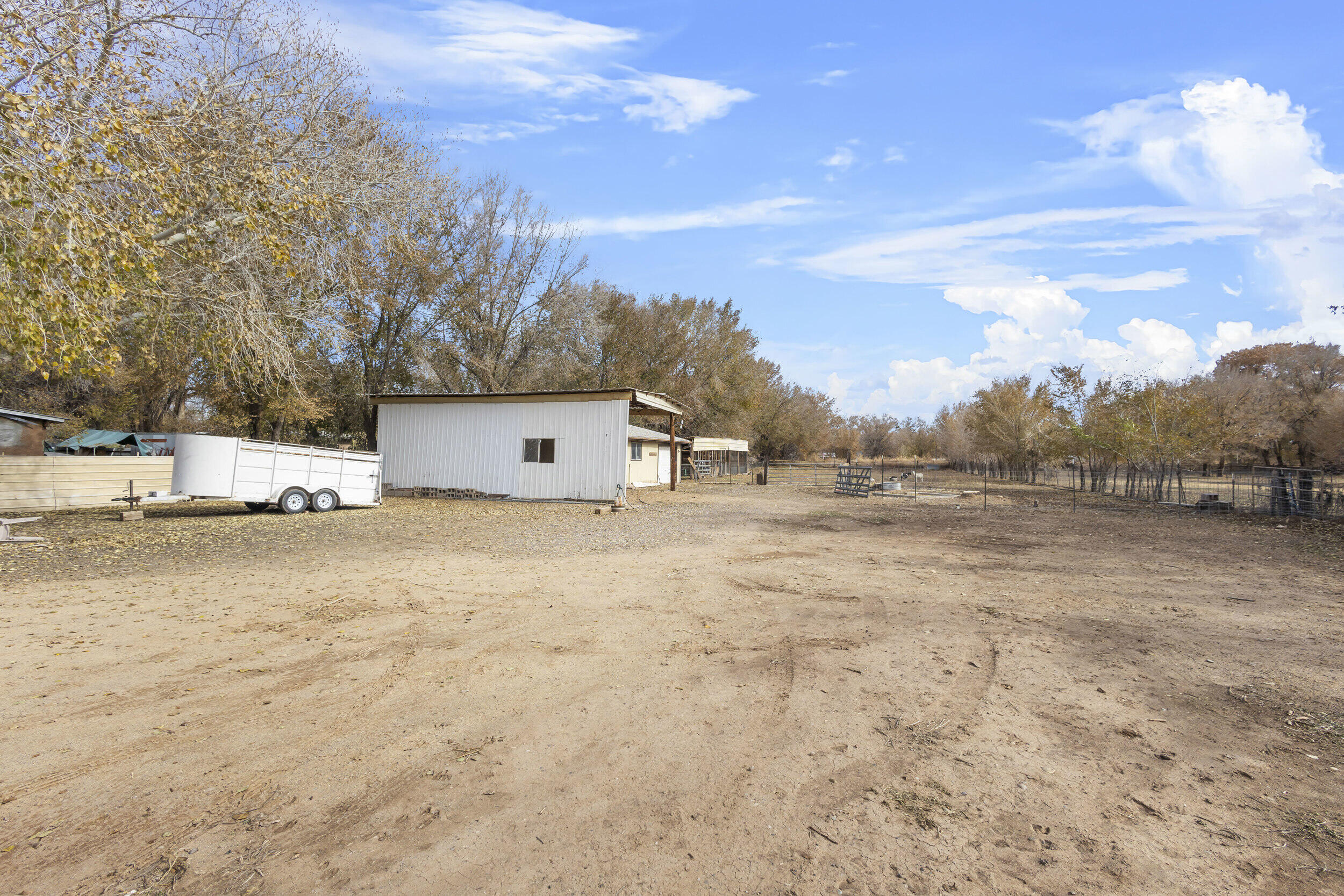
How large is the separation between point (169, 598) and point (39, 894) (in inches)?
227

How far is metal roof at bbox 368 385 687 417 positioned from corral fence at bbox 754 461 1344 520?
Answer: 10.0m

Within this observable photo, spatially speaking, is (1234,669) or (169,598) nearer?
(1234,669)

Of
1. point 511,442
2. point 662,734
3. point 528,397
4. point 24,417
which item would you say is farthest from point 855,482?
point 24,417

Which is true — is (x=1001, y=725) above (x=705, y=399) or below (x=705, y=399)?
below

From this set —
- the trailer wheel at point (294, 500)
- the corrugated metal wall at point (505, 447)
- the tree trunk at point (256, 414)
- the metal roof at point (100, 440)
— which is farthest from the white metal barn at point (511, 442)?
the metal roof at point (100, 440)

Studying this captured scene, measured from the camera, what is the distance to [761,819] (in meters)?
3.13

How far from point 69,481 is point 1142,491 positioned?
35642mm

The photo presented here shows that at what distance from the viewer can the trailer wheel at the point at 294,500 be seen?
15.8 m

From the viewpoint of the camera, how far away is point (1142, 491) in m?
26.0

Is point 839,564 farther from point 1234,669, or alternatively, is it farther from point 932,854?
point 932,854

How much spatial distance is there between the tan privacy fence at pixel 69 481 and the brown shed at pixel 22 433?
0.54 m

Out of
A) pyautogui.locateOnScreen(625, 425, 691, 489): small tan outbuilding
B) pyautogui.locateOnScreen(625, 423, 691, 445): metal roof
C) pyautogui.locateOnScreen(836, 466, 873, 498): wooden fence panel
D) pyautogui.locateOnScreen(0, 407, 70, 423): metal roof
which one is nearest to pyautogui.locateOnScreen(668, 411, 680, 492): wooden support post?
pyautogui.locateOnScreen(625, 425, 691, 489): small tan outbuilding

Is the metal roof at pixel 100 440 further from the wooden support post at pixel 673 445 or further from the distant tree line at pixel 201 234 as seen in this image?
the wooden support post at pixel 673 445

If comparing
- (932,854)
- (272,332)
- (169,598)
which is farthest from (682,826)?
(272,332)
